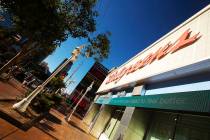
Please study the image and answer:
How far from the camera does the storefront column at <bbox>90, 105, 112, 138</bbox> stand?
59.5 ft

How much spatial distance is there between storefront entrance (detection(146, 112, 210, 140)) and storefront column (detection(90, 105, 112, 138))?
9017 mm

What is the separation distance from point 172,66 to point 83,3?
8634 millimetres

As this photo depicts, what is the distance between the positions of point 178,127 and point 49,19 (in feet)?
30.3

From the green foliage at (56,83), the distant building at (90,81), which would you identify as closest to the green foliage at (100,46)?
the green foliage at (56,83)

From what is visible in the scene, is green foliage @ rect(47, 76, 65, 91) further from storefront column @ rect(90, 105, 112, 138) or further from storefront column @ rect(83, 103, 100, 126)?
storefront column @ rect(90, 105, 112, 138)

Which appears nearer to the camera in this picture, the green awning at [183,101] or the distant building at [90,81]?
the green awning at [183,101]

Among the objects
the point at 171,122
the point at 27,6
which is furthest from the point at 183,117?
the point at 27,6

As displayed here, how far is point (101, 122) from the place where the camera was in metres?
18.5

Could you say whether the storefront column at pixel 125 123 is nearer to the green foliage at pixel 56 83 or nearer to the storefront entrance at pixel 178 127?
the storefront entrance at pixel 178 127

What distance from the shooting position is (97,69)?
47938 mm

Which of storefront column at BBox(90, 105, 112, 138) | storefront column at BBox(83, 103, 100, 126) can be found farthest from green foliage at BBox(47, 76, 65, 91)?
storefront column at BBox(90, 105, 112, 138)

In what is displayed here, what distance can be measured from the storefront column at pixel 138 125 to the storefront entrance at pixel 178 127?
330 millimetres

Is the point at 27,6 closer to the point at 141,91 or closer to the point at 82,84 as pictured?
the point at 141,91

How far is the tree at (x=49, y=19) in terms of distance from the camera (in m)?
11.0
